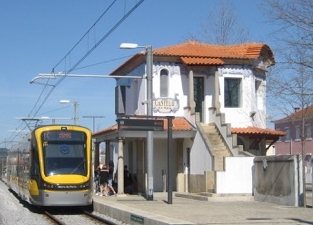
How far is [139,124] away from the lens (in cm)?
2320

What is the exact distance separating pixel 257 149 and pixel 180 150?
412 centimetres

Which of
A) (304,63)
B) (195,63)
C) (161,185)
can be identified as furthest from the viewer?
(161,185)

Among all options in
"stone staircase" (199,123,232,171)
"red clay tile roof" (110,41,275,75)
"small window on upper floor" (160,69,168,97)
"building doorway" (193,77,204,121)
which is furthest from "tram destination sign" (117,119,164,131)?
"building doorway" (193,77,204,121)

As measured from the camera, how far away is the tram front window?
22.2 metres

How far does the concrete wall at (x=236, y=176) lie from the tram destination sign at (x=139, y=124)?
428 cm

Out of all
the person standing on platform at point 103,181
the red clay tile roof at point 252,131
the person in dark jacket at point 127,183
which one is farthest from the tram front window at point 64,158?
the red clay tile roof at point 252,131

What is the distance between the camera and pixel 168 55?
1256 inches

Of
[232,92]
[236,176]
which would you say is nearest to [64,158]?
[236,176]

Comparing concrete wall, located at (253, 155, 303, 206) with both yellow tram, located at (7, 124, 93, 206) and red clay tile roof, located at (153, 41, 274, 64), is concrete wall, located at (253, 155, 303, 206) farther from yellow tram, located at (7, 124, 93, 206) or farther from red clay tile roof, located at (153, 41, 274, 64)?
red clay tile roof, located at (153, 41, 274, 64)

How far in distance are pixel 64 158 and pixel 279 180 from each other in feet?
26.4

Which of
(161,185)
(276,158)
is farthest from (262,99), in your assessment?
(276,158)

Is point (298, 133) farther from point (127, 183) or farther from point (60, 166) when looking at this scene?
point (60, 166)

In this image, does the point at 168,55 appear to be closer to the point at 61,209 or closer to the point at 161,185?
the point at 161,185

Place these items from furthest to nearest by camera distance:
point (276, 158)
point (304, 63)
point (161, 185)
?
point (161, 185) → point (276, 158) → point (304, 63)
